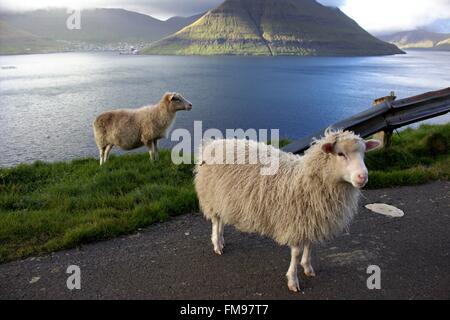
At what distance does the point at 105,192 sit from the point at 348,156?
4823mm

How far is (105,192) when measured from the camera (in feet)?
23.4

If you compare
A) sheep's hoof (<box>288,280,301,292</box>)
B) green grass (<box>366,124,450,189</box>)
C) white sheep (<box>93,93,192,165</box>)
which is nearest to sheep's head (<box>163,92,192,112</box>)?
white sheep (<box>93,93,192,165</box>)

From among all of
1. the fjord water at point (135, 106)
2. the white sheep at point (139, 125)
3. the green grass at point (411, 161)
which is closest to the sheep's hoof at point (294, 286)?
the green grass at point (411, 161)

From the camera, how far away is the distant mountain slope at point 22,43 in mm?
132250

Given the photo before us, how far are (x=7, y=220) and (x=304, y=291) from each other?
4648 millimetres

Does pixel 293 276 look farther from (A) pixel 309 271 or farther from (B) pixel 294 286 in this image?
(A) pixel 309 271

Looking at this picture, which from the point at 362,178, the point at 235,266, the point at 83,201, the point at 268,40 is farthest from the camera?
the point at 268,40

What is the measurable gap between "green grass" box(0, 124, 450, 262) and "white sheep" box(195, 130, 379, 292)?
1.70 m

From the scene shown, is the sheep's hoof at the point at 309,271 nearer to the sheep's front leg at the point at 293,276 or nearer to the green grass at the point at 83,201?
the sheep's front leg at the point at 293,276

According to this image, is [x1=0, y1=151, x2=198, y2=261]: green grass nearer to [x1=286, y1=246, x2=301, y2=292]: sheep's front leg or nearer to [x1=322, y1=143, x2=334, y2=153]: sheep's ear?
[x1=286, y1=246, x2=301, y2=292]: sheep's front leg

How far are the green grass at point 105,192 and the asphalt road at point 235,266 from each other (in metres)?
0.34

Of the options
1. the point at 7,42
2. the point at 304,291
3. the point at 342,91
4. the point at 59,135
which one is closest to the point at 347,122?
the point at 304,291

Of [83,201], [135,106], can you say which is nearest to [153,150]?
[83,201]

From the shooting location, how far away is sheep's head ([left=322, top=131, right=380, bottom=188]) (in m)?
4.06
